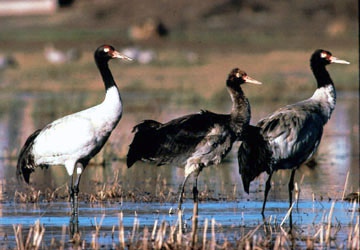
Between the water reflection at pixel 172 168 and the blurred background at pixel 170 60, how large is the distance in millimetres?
44

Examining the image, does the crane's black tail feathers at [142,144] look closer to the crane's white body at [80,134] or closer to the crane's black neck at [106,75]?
the crane's white body at [80,134]

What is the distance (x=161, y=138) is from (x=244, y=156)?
965 millimetres

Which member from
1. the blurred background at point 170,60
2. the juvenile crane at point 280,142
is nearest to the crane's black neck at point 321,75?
the juvenile crane at point 280,142

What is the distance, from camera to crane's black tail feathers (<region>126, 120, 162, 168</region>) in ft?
39.0

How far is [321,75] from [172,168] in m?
3.68

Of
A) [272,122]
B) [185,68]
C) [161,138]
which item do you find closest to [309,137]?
[272,122]

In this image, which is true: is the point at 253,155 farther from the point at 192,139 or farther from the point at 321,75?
the point at 321,75

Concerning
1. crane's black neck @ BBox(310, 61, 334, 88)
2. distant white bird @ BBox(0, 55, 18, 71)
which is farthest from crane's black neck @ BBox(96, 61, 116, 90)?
distant white bird @ BBox(0, 55, 18, 71)

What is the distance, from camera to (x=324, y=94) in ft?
43.1

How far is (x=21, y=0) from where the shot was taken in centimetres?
6769

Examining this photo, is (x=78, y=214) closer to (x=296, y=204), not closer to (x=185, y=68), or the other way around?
(x=296, y=204)

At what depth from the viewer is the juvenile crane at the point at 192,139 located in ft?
38.8

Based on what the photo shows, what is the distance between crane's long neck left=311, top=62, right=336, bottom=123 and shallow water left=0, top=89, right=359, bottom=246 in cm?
85

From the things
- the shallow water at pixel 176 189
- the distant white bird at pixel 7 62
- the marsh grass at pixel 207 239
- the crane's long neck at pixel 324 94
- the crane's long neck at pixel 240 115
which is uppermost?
the distant white bird at pixel 7 62
